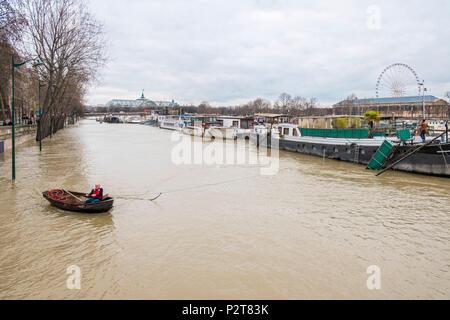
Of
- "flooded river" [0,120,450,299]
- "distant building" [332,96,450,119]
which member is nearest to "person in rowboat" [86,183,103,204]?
"flooded river" [0,120,450,299]

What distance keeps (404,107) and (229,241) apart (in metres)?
130

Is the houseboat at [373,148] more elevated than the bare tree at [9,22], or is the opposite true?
the bare tree at [9,22]

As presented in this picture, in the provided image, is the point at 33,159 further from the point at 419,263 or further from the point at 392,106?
the point at 392,106

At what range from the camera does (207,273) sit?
34.4 ft

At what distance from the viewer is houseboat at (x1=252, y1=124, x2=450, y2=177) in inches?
1073

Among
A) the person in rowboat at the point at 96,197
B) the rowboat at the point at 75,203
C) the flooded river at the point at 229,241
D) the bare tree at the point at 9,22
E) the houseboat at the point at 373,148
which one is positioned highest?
the bare tree at the point at 9,22

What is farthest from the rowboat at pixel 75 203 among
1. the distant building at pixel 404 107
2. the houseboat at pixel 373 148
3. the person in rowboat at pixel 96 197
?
the distant building at pixel 404 107

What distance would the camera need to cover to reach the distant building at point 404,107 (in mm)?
110500

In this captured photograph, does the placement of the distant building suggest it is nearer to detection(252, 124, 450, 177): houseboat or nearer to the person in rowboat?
detection(252, 124, 450, 177): houseboat

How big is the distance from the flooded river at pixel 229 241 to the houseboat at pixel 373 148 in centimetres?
402

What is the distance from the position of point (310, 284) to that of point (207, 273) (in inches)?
106

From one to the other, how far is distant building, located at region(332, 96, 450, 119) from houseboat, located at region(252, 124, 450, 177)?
66373mm

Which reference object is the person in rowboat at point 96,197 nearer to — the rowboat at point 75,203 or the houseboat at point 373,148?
the rowboat at point 75,203

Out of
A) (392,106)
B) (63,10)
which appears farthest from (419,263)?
(392,106)
